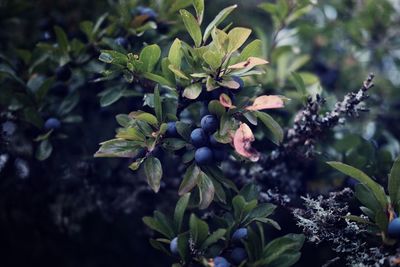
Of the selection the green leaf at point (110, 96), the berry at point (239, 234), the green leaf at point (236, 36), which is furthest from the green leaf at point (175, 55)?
the berry at point (239, 234)

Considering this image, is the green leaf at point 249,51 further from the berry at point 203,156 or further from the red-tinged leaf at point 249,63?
the berry at point 203,156

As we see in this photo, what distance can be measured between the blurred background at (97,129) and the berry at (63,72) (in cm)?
2

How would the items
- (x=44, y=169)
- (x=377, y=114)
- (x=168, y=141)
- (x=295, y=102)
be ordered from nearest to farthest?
(x=168, y=141), (x=44, y=169), (x=295, y=102), (x=377, y=114)

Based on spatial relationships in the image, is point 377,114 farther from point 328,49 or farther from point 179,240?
point 179,240

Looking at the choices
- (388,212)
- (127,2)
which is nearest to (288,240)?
(388,212)

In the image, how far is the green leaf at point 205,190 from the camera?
1071 millimetres

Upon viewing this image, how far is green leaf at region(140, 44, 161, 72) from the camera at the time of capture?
1.15m

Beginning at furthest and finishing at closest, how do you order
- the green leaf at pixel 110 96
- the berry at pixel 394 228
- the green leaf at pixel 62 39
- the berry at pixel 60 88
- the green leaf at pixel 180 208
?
1. the berry at pixel 60 88
2. the green leaf at pixel 62 39
3. the green leaf at pixel 110 96
4. the green leaf at pixel 180 208
5. the berry at pixel 394 228

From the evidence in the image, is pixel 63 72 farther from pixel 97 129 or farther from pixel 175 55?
pixel 175 55

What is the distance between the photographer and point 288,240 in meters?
1.07

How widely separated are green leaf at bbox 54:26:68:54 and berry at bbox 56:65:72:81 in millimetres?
54

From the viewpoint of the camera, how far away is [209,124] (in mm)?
1094

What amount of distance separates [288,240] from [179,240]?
0.90 feet

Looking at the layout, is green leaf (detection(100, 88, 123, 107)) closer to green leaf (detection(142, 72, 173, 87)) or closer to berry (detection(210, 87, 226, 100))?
green leaf (detection(142, 72, 173, 87))
